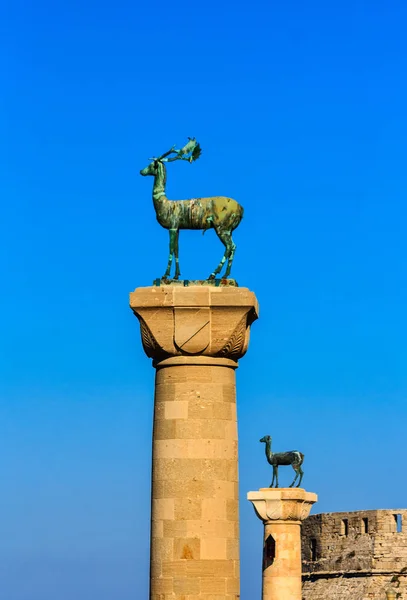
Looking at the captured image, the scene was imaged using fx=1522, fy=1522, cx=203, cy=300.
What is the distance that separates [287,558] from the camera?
33.6 m

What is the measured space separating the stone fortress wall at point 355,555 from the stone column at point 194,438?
5085 centimetres

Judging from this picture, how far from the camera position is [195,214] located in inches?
818

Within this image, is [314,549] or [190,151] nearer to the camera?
[190,151]

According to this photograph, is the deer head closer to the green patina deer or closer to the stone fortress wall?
Result: the green patina deer

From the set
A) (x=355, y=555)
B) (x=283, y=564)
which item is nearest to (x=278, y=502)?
(x=283, y=564)

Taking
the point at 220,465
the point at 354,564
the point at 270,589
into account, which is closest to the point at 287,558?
the point at 270,589

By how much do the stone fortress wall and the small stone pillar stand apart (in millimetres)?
35913

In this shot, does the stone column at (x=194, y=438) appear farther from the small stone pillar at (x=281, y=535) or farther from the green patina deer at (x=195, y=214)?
the small stone pillar at (x=281, y=535)

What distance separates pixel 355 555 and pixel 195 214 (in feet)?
173

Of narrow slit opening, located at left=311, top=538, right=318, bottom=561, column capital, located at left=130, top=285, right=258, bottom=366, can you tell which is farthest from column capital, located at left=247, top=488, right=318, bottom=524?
narrow slit opening, located at left=311, top=538, right=318, bottom=561

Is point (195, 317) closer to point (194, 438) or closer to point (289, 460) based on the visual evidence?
point (194, 438)

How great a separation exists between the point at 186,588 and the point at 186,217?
499cm

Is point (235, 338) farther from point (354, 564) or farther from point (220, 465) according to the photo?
point (354, 564)

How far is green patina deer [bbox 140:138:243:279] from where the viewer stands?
67.8 feet
